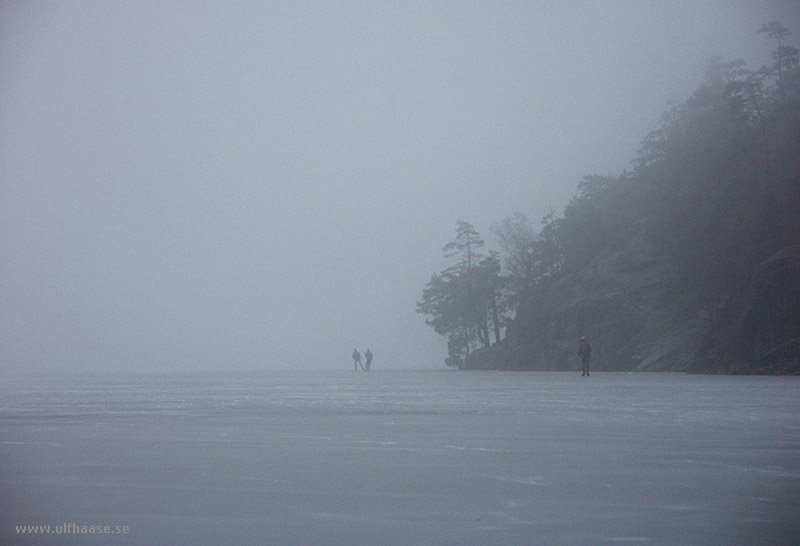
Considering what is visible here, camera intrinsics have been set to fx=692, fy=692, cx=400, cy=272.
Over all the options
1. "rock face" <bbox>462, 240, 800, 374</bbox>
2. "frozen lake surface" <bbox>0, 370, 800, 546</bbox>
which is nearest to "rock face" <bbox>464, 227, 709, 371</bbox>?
"rock face" <bbox>462, 240, 800, 374</bbox>

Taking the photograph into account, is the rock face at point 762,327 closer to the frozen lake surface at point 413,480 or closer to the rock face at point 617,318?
the rock face at point 617,318

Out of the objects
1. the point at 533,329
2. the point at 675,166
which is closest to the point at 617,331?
the point at 533,329

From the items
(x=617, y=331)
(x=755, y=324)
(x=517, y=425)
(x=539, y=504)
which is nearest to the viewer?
(x=539, y=504)

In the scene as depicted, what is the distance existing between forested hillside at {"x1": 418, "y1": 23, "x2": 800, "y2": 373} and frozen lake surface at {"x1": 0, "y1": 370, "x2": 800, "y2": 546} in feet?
71.7

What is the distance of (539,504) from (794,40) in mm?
67516

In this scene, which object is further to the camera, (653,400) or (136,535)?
(653,400)

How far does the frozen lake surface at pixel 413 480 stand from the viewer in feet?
14.8

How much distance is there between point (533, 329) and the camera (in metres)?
57.1

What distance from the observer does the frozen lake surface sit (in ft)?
14.8

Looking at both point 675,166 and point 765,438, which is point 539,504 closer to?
point 765,438

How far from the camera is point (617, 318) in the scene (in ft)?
154

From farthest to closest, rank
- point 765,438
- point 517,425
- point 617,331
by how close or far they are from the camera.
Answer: point 617,331 < point 517,425 < point 765,438

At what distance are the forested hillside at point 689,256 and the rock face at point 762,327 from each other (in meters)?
0.06

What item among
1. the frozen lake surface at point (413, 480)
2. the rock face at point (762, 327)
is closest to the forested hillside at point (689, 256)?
the rock face at point (762, 327)
